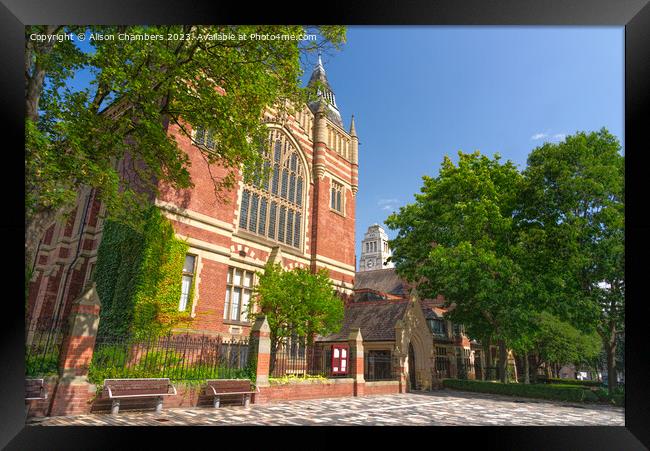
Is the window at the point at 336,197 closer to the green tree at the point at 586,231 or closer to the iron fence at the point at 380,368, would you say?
the iron fence at the point at 380,368

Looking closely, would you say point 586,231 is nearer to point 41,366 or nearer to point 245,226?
point 245,226

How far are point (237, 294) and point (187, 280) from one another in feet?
11.1

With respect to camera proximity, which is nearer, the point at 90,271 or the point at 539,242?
the point at 90,271

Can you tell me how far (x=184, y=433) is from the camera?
8.78m

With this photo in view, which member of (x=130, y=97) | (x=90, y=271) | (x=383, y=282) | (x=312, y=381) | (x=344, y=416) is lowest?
(x=344, y=416)

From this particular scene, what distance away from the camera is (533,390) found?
23.1 meters

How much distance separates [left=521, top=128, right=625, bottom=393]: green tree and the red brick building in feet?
42.5

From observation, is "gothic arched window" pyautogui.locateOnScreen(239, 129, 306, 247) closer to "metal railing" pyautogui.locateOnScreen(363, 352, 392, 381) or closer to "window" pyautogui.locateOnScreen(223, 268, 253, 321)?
"window" pyautogui.locateOnScreen(223, 268, 253, 321)

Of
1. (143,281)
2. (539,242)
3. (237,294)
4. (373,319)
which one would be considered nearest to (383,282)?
(373,319)

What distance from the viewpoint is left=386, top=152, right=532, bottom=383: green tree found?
2100cm

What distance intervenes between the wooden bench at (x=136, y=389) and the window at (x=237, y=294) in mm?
8475
